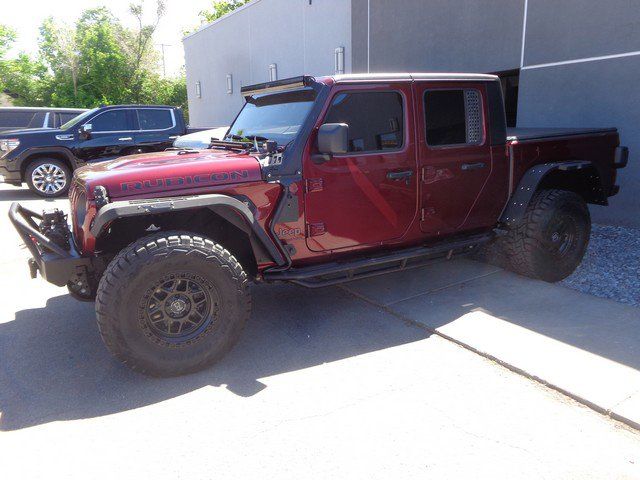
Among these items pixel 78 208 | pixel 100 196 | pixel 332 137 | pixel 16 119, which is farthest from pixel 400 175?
pixel 16 119

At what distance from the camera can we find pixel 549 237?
4723 mm

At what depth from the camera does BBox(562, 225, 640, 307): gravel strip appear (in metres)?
4.66

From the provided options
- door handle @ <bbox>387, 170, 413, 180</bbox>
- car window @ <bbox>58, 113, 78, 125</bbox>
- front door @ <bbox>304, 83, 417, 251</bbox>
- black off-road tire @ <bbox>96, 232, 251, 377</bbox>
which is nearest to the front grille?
black off-road tire @ <bbox>96, 232, 251, 377</bbox>

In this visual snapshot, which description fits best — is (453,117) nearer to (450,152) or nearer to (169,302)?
(450,152)

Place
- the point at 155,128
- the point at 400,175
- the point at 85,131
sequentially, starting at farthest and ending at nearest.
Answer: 1. the point at 155,128
2. the point at 85,131
3. the point at 400,175

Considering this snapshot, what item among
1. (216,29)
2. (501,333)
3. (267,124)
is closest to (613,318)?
(501,333)

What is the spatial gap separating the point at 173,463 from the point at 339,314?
6.86 ft

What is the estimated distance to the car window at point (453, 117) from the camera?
13.6ft

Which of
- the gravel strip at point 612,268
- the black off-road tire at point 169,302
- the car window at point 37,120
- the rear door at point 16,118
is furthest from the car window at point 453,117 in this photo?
the rear door at point 16,118

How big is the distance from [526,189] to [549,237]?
53cm

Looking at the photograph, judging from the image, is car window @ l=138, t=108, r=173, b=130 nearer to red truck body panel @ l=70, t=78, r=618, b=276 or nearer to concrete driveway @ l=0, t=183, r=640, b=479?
concrete driveway @ l=0, t=183, r=640, b=479

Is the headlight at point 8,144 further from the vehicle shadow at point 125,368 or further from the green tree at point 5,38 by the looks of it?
the green tree at point 5,38

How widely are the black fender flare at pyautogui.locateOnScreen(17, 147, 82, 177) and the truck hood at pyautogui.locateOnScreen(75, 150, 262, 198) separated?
7.48 metres

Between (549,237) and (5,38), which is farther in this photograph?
(5,38)
